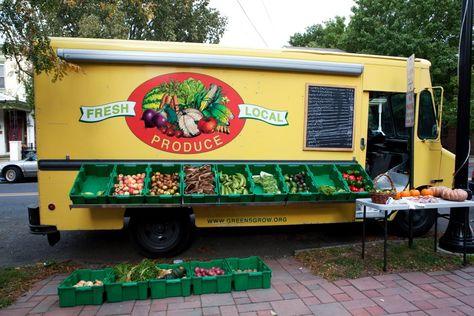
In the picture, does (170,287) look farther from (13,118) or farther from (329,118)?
(13,118)

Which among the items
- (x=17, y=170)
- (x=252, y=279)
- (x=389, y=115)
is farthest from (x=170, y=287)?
(x=17, y=170)

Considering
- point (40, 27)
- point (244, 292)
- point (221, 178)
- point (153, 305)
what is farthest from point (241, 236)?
point (40, 27)

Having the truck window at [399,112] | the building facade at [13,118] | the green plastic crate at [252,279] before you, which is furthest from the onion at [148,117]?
the building facade at [13,118]

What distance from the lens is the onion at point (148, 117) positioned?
5109mm

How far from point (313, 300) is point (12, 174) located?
13.2m

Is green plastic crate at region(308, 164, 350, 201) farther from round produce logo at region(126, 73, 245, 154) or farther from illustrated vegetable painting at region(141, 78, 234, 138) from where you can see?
illustrated vegetable painting at region(141, 78, 234, 138)

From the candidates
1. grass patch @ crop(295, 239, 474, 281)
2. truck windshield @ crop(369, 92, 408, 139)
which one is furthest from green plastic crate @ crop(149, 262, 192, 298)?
truck windshield @ crop(369, 92, 408, 139)

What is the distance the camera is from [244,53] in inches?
205

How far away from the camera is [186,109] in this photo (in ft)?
17.1

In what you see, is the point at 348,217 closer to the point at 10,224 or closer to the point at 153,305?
the point at 153,305

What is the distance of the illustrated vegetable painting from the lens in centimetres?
512

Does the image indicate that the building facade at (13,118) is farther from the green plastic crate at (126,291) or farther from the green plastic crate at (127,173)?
the green plastic crate at (126,291)

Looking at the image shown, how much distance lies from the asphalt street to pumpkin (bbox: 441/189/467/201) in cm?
162

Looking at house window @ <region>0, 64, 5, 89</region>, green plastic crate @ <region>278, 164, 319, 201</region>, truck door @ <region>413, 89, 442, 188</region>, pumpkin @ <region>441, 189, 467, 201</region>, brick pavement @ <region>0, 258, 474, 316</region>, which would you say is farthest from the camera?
house window @ <region>0, 64, 5, 89</region>
